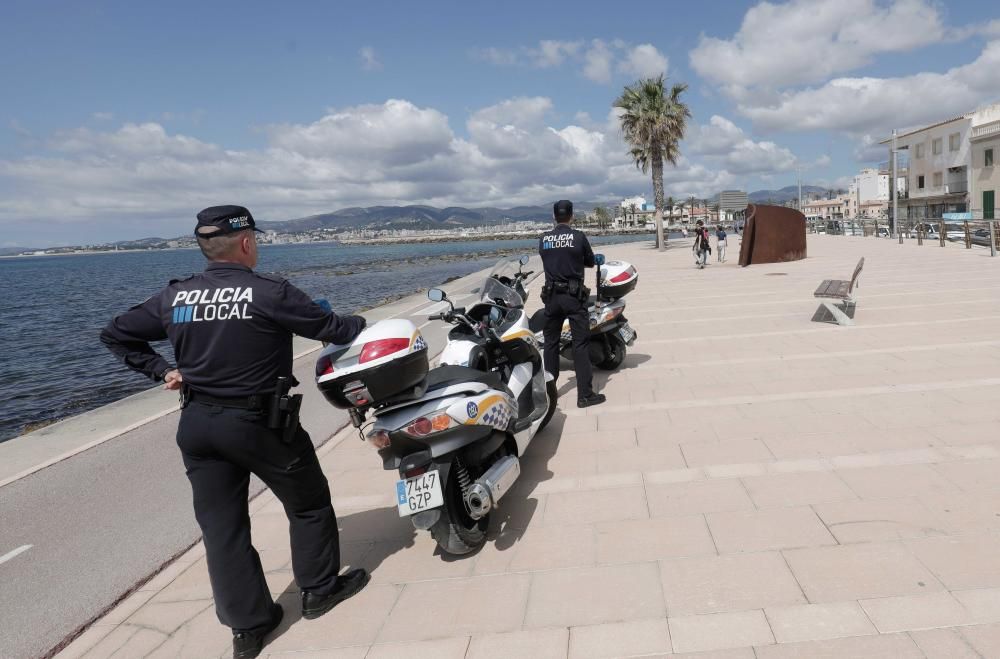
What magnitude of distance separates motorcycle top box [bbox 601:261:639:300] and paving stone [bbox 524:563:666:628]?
163 inches

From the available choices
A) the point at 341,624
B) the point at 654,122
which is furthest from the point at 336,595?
the point at 654,122

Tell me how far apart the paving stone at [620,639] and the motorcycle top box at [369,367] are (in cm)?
139

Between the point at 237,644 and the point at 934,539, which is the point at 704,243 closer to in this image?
the point at 934,539

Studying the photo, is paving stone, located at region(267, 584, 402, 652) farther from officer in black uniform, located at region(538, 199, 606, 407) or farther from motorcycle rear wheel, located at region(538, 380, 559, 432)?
officer in black uniform, located at region(538, 199, 606, 407)

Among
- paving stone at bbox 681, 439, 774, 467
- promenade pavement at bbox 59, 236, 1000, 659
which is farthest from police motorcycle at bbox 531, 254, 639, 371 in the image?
paving stone at bbox 681, 439, 774, 467

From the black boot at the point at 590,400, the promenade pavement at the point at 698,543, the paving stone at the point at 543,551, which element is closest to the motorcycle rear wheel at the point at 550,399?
the promenade pavement at the point at 698,543

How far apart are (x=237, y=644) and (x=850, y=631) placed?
259cm

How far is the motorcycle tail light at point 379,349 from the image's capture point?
3004 millimetres

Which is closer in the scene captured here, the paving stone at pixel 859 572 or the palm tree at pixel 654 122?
the paving stone at pixel 859 572

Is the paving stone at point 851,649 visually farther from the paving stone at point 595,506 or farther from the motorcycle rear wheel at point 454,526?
the motorcycle rear wheel at point 454,526

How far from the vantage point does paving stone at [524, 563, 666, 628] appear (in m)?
2.80

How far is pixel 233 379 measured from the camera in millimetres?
2697

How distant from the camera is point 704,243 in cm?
2161

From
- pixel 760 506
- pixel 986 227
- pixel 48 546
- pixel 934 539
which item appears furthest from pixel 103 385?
Answer: pixel 986 227
